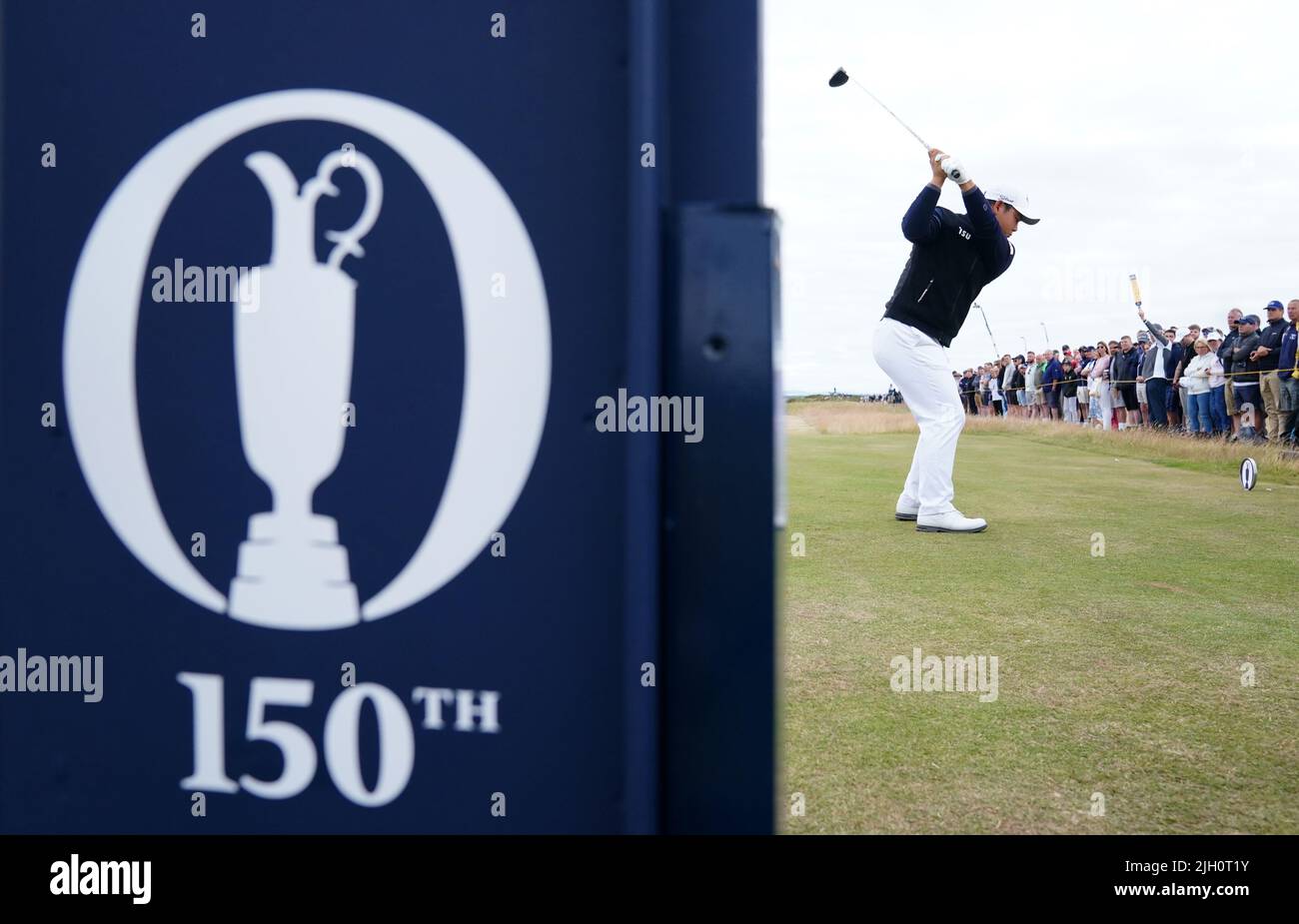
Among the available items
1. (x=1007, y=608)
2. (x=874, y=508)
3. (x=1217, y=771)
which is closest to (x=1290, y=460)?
(x=874, y=508)

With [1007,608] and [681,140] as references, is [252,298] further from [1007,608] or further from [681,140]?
[1007,608]

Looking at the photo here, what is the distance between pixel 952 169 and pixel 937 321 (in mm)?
1034

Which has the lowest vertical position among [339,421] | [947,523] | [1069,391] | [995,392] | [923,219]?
[947,523]

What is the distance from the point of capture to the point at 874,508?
7.02 meters

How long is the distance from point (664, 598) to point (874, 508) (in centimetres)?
630

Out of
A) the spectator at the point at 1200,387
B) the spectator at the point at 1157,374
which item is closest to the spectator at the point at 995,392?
the spectator at the point at 1157,374

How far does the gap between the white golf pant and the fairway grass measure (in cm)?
31

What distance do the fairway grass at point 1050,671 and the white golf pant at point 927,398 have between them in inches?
12.3

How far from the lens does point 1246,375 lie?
11086mm

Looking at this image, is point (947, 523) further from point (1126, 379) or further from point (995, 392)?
point (995, 392)

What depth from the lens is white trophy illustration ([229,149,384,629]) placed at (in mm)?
1036

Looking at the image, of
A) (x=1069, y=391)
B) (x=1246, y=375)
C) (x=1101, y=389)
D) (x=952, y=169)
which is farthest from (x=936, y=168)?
(x=1069, y=391)

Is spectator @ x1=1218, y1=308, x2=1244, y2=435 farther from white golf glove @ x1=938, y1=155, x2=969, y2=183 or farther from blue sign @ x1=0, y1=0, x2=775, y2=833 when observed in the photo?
blue sign @ x1=0, y1=0, x2=775, y2=833

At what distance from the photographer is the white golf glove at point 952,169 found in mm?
5379
